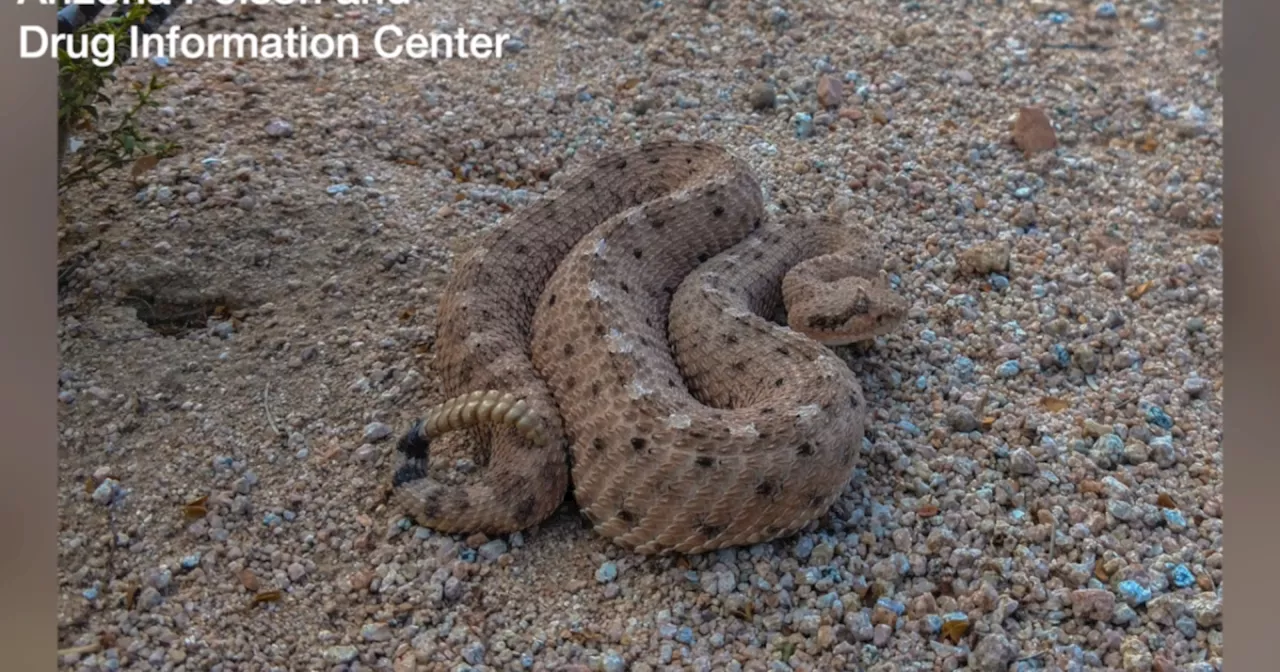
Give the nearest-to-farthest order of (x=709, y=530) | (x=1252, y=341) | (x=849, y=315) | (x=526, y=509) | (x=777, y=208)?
(x=1252, y=341)
(x=709, y=530)
(x=526, y=509)
(x=849, y=315)
(x=777, y=208)

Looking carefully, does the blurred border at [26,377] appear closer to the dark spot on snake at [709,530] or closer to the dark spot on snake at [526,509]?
the dark spot on snake at [526,509]

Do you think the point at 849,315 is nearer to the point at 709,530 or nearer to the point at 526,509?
the point at 709,530

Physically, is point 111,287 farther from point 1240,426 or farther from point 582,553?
point 1240,426

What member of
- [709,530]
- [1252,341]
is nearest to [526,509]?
[709,530]

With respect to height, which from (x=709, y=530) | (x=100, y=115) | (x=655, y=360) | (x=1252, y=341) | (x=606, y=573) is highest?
(x=1252, y=341)

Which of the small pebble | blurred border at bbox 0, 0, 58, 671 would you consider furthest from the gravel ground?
blurred border at bbox 0, 0, 58, 671

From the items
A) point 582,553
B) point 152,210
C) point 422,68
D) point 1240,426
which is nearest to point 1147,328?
point 1240,426
